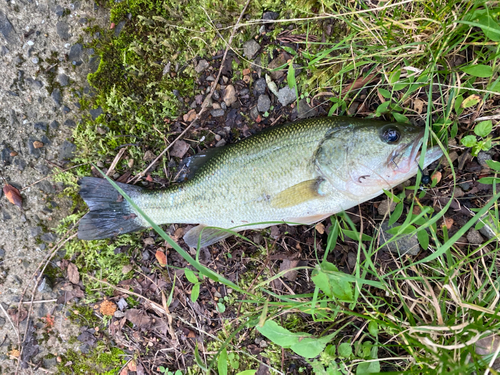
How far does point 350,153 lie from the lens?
2562mm

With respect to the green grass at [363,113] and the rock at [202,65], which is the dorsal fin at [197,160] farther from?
the rock at [202,65]

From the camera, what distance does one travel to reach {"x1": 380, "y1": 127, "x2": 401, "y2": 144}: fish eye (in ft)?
8.00

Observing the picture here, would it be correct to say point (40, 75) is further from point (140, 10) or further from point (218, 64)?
point (218, 64)

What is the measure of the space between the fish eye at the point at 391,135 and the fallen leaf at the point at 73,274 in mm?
3612

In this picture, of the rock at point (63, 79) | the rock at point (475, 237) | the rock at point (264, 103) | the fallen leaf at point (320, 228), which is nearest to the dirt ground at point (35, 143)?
the rock at point (63, 79)

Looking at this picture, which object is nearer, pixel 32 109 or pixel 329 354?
pixel 329 354

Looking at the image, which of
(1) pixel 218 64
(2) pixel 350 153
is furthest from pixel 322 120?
(1) pixel 218 64

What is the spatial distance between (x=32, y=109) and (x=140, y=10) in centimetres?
169

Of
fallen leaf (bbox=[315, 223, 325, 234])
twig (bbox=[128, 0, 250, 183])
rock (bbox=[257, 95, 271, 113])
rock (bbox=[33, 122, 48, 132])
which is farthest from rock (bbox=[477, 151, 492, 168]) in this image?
rock (bbox=[33, 122, 48, 132])

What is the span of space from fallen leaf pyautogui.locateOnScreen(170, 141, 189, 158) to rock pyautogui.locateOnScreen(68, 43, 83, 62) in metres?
1.50

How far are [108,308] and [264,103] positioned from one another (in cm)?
294

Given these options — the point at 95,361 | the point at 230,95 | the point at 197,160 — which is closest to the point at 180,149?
the point at 197,160

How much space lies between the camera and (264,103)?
302 centimetres

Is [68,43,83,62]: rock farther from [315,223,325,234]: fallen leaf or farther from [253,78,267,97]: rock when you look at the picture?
[315,223,325,234]: fallen leaf
